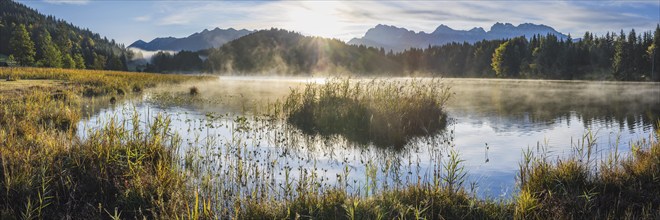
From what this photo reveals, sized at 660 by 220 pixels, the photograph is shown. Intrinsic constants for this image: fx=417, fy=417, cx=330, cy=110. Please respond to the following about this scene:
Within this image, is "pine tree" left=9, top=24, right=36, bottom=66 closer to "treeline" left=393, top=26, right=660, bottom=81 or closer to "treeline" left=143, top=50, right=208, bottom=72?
"treeline" left=143, top=50, right=208, bottom=72

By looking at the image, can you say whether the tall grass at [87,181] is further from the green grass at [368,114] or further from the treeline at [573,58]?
the treeline at [573,58]

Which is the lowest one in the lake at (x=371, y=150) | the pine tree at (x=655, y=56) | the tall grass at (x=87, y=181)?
the lake at (x=371, y=150)

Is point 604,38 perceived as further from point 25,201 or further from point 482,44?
point 25,201

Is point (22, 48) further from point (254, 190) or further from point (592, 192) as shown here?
point (592, 192)

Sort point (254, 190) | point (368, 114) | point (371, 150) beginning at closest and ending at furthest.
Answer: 1. point (254, 190)
2. point (371, 150)
3. point (368, 114)

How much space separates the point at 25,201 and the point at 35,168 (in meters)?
0.84

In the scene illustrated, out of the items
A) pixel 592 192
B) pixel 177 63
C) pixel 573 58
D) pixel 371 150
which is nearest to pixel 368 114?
pixel 371 150

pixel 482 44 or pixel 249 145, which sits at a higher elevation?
pixel 482 44

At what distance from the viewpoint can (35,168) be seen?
6.15 m

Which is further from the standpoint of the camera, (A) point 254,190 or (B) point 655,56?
(B) point 655,56

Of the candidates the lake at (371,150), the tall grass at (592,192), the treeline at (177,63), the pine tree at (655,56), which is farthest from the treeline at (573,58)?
the treeline at (177,63)

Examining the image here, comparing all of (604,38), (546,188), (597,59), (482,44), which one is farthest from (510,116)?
(482,44)

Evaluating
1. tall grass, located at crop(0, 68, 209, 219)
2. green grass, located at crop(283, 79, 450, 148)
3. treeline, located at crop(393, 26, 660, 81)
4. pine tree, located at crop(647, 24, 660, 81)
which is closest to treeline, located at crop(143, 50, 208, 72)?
treeline, located at crop(393, 26, 660, 81)

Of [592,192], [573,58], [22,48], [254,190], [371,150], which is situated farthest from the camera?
[573,58]
